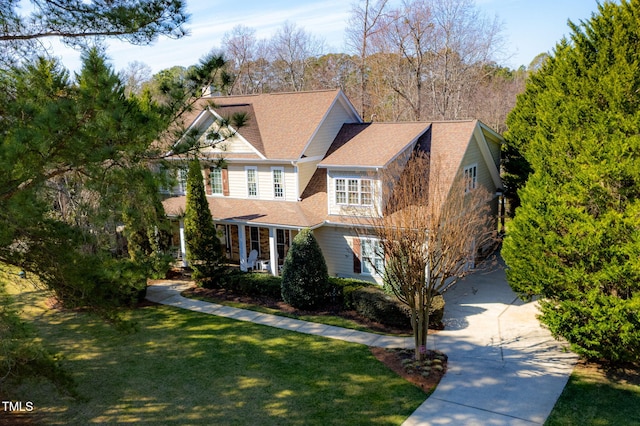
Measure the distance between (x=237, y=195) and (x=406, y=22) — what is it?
22.3 meters

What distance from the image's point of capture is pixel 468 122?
66.6ft

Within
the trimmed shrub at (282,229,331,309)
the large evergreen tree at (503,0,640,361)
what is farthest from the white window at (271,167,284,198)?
the large evergreen tree at (503,0,640,361)

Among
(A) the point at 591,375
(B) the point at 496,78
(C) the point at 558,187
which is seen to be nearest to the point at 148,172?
(C) the point at 558,187

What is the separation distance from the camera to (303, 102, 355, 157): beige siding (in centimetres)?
2094

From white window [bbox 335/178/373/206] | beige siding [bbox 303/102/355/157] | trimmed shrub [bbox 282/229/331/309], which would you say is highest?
beige siding [bbox 303/102/355/157]

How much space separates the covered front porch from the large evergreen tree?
9.93 metres

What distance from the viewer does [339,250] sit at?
19406 mm

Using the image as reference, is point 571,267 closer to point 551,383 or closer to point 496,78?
point 551,383

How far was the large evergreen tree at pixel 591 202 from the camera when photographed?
35.3 ft

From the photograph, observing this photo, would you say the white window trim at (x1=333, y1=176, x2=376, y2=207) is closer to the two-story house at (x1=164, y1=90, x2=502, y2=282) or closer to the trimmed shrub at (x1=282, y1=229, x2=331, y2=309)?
the two-story house at (x1=164, y1=90, x2=502, y2=282)

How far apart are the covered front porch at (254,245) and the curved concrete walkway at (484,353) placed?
3290 millimetres

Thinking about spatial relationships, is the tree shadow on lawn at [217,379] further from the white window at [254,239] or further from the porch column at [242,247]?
the white window at [254,239]

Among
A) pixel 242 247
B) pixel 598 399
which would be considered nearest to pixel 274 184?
pixel 242 247

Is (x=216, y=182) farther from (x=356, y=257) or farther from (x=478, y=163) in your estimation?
(x=478, y=163)
